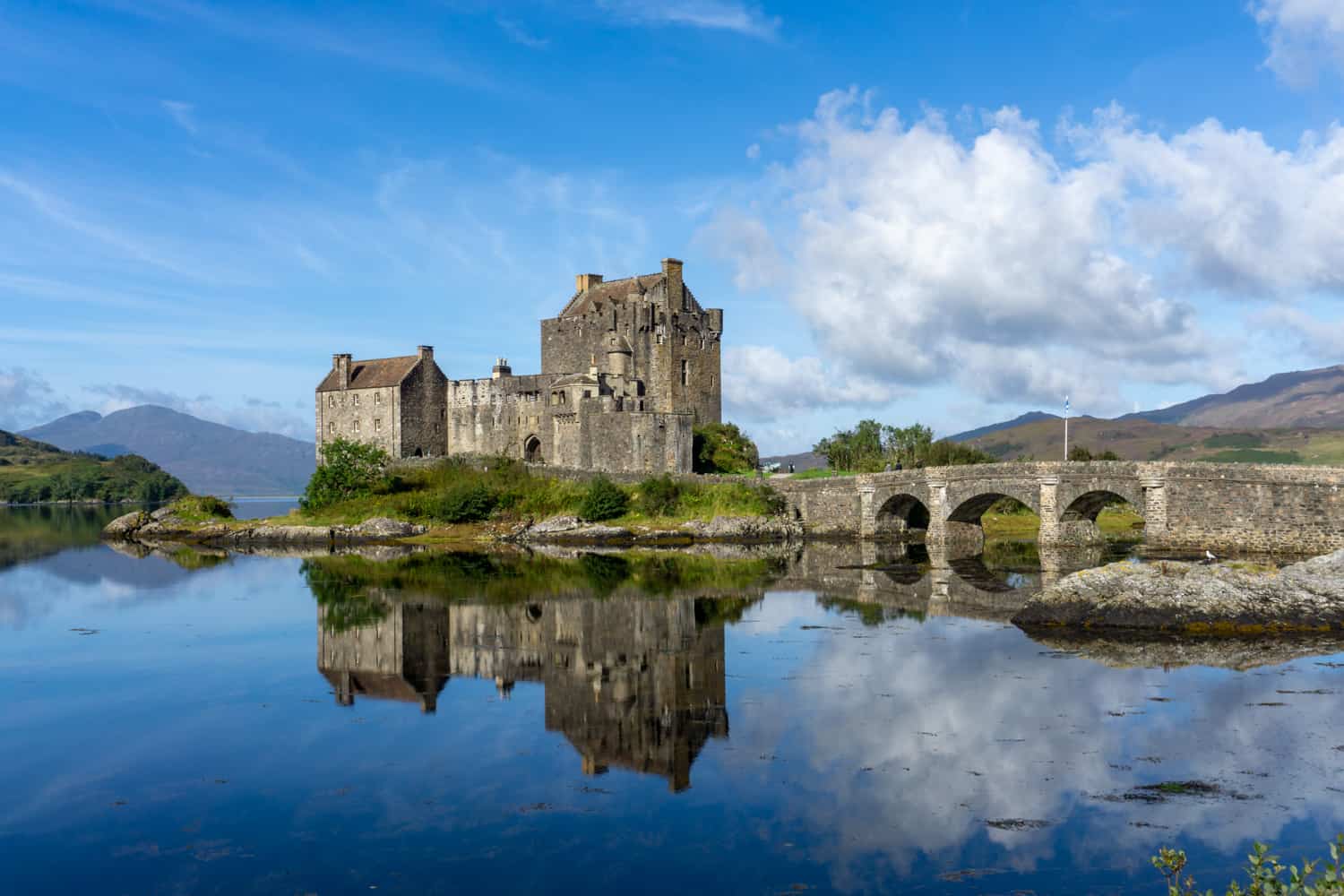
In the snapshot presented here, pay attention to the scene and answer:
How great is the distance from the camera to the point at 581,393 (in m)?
65.1

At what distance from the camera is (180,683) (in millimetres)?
21234

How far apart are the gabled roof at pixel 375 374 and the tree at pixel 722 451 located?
20.3m

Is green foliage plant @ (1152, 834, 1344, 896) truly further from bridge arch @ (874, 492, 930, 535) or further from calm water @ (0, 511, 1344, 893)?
bridge arch @ (874, 492, 930, 535)

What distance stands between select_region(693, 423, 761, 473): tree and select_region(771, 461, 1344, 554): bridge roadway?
736 centimetres

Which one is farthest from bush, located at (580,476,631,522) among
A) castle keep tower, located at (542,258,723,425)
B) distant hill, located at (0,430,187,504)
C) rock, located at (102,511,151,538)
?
distant hill, located at (0,430,187,504)

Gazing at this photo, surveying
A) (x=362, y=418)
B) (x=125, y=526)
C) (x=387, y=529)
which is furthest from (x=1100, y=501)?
(x=125, y=526)

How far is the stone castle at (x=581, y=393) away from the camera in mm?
63312

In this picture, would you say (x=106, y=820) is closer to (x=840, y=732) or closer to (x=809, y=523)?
(x=840, y=732)

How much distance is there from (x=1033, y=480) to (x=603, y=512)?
22684 mm

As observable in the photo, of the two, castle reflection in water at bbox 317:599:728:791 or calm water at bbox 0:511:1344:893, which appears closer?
calm water at bbox 0:511:1344:893

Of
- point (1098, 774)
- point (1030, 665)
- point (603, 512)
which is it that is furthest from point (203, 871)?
point (603, 512)

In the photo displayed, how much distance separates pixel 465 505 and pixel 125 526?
23.7 meters

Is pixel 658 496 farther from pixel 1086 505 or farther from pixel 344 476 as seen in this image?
pixel 1086 505

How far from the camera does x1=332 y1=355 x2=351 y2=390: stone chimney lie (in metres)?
75.5
